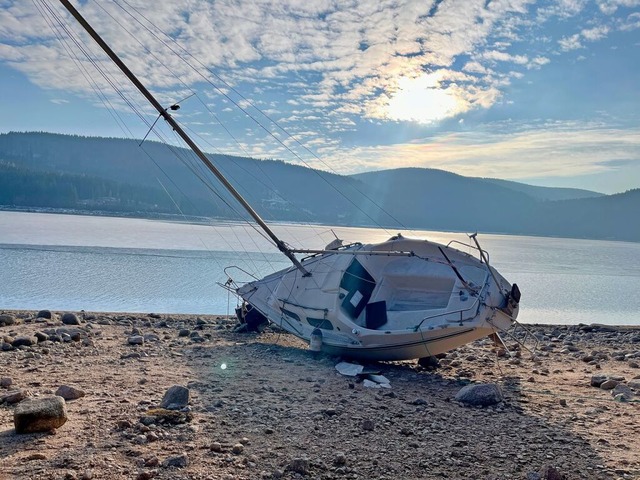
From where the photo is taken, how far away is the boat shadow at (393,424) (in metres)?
6.88

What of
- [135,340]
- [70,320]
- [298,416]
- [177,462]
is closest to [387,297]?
[298,416]

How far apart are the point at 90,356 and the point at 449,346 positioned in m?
7.62

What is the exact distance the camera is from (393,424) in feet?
27.2

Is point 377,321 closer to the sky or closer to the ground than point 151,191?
closer to the ground

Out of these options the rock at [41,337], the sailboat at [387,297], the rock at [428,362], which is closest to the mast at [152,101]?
the sailboat at [387,297]

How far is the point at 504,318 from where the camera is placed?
11.8m

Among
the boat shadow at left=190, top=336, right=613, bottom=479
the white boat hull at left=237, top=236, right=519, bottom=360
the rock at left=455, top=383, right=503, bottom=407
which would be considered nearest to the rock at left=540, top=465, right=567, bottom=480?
the boat shadow at left=190, top=336, right=613, bottom=479

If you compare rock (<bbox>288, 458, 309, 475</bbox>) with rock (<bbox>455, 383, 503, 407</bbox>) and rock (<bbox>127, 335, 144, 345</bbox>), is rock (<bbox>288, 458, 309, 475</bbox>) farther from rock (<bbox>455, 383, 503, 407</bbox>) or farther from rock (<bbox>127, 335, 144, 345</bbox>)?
rock (<bbox>127, 335, 144, 345</bbox>)

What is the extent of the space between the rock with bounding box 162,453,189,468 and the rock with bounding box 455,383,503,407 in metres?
5.23

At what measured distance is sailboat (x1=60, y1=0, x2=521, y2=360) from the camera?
11.6 m

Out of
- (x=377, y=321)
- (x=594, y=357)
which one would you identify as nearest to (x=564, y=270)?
(x=594, y=357)

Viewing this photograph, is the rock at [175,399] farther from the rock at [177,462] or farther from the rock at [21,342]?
the rock at [21,342]

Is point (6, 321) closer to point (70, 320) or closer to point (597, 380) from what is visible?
point (70, 320)

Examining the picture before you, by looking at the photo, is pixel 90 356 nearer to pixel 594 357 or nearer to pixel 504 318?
pixel 504 318
